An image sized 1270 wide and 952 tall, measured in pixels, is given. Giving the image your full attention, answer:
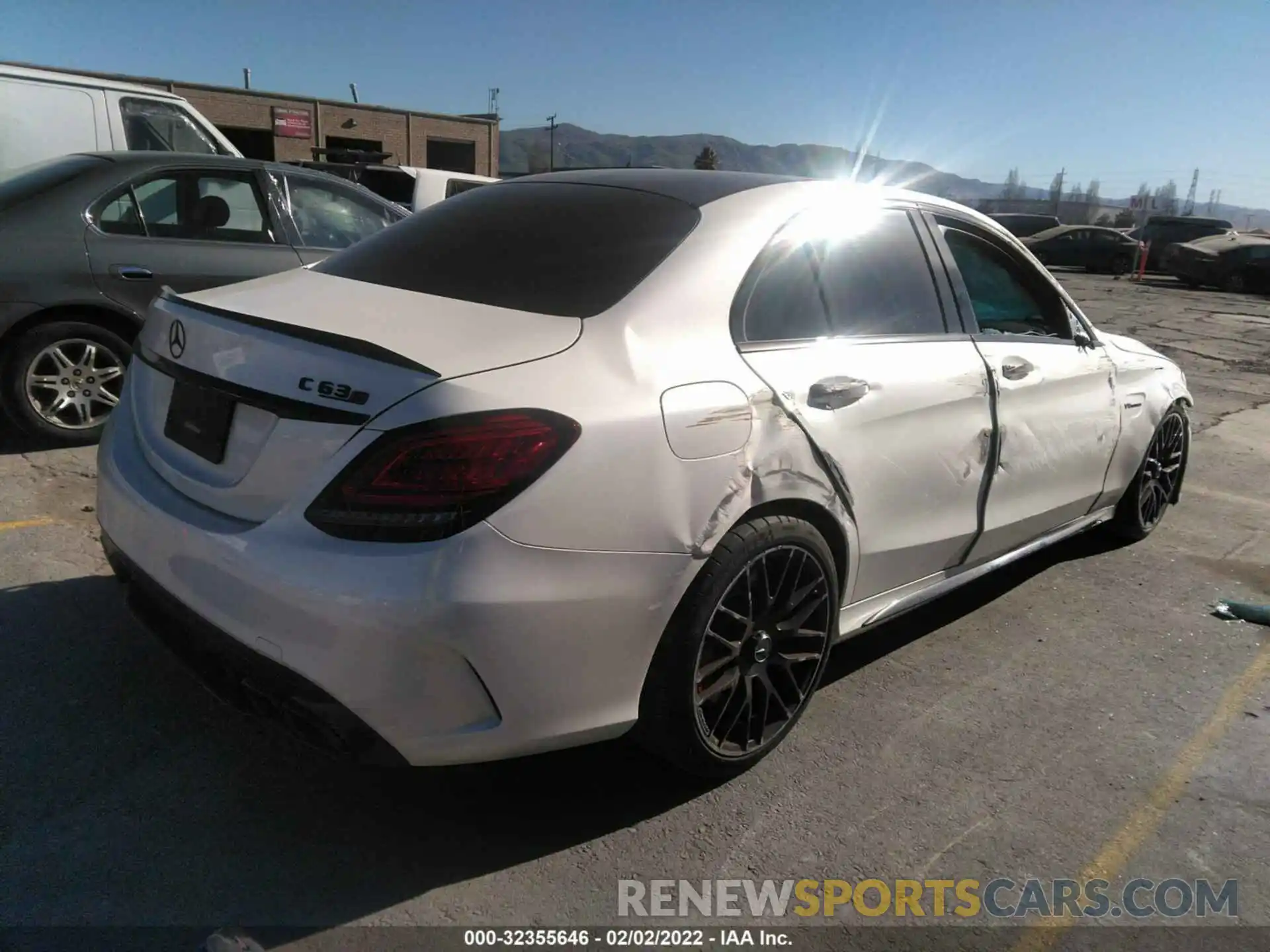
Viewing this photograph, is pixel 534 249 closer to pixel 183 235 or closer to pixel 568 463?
pixel 568 463

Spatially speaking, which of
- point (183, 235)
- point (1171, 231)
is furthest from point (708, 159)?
point (1171, 231)

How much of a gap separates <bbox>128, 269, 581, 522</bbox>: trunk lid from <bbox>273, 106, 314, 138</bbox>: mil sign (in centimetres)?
3960

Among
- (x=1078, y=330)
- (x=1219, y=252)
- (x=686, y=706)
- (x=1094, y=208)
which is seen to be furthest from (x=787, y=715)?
(x=1094, y=208)

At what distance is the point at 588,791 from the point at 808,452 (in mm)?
1122

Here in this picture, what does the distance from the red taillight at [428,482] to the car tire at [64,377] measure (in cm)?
361

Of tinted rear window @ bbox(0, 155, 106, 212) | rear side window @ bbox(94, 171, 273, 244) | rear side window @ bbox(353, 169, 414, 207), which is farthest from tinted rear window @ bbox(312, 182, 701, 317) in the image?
rear side window @ bbox(353, 169, 414, 207)

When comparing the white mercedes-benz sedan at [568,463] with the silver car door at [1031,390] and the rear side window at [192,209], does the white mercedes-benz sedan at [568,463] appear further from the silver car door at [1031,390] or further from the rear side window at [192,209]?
the rear side window at [192,209]

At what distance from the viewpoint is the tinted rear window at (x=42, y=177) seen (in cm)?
507

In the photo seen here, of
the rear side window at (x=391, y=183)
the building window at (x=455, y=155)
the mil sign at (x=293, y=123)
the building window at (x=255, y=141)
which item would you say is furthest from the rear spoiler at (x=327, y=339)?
the building window at (x=455, y=155)

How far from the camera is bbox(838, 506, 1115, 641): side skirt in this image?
3.11m

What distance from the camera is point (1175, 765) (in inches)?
121

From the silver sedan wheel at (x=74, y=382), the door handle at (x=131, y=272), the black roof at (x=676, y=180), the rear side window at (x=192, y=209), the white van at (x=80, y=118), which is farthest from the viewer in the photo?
the white van at (x=80, y=118)

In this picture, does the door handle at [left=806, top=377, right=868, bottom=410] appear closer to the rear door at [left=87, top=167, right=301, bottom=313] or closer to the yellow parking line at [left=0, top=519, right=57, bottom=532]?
the yellow parking line at [left=0, top=519, right=57, bottom=532]

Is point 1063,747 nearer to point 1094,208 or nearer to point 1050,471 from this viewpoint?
point 1050,471
